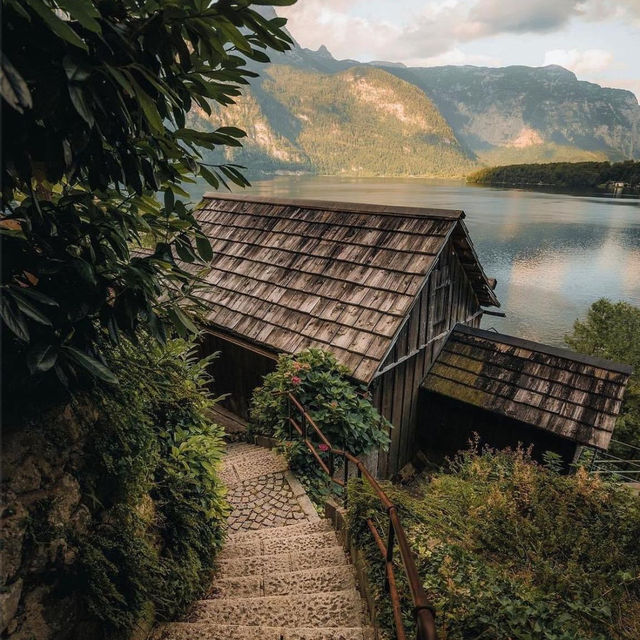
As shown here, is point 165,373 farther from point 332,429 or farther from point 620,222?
point 620,222

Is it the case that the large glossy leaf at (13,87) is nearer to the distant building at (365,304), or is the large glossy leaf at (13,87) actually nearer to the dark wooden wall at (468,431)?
the distant building at (365,304)

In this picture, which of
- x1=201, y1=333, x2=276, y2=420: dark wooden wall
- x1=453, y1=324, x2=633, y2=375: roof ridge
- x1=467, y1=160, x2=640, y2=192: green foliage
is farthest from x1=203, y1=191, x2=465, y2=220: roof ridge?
x1=467, y1=160, x2=640, y2=192: green foliage

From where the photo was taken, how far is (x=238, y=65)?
2.01 metres

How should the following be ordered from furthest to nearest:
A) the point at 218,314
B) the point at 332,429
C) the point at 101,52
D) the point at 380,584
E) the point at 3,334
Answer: the point at 218,314, the point at 332,429, the point at 380,584, the point at 3,334, the point at 101,52

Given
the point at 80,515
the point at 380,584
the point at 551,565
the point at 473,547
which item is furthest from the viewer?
the point at 473,547

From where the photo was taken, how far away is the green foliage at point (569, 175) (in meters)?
86.2

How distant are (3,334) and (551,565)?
453 centimetres

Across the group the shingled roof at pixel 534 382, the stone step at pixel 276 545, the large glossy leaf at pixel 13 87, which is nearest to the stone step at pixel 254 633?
the stone step at pixel 276 545

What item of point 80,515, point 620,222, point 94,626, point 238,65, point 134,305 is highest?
point 620,222

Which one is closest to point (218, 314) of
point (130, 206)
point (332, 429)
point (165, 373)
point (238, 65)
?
point (332, 429)

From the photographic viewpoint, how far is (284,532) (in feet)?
15.7

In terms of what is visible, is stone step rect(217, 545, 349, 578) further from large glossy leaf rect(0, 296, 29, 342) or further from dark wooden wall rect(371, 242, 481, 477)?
dark wooden wall rect(371, 242, 481, 477)

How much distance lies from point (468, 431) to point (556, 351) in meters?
2.76

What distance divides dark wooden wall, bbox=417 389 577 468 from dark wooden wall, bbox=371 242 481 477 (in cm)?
34
